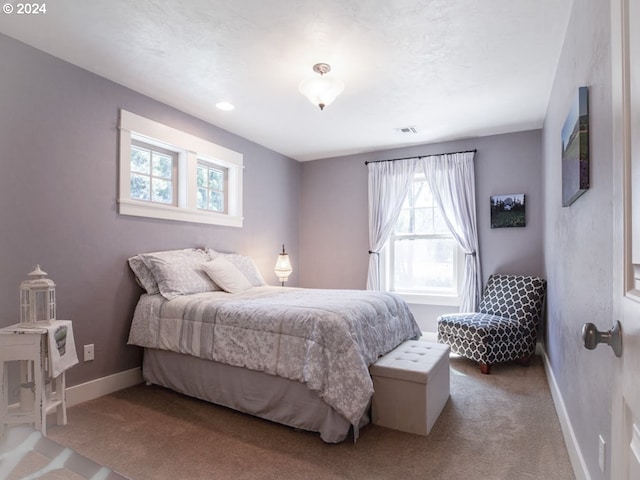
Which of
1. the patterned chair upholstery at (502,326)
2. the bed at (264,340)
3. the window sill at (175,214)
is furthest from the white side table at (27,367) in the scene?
the patterned chair upholstery at (502,326)

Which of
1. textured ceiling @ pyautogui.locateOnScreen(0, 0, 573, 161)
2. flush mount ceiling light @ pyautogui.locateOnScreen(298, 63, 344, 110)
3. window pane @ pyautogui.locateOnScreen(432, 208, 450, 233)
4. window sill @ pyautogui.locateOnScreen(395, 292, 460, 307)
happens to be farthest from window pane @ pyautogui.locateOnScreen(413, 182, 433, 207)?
flush mount ceiling light @ pyautogui.locateOnScreen(298, 63, 344, 110)

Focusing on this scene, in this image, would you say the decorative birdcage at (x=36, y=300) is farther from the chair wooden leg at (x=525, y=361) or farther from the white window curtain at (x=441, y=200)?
the chair wooden leg at (x=525, y=361)

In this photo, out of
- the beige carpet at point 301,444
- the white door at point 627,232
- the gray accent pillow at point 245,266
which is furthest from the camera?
the gray accent pillow at point 245,266

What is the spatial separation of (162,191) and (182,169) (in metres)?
0.31

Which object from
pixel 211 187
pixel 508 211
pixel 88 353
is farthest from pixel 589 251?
pixel 211 187

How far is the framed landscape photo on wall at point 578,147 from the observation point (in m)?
1.60

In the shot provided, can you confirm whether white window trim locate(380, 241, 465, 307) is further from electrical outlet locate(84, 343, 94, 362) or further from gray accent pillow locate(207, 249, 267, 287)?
electrical outlet locate(84, 343, 94, 362)

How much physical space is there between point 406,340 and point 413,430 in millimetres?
889

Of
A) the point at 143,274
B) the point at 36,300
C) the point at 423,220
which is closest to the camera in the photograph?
the point at 36,300

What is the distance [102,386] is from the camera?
111 inches

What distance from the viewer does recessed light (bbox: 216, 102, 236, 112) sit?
11.2 ft

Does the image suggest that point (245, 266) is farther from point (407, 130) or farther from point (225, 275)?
point (407, 130)

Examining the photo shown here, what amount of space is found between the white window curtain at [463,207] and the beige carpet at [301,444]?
164 centimetres

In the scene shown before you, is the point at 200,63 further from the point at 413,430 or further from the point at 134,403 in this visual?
the point at 413,430
